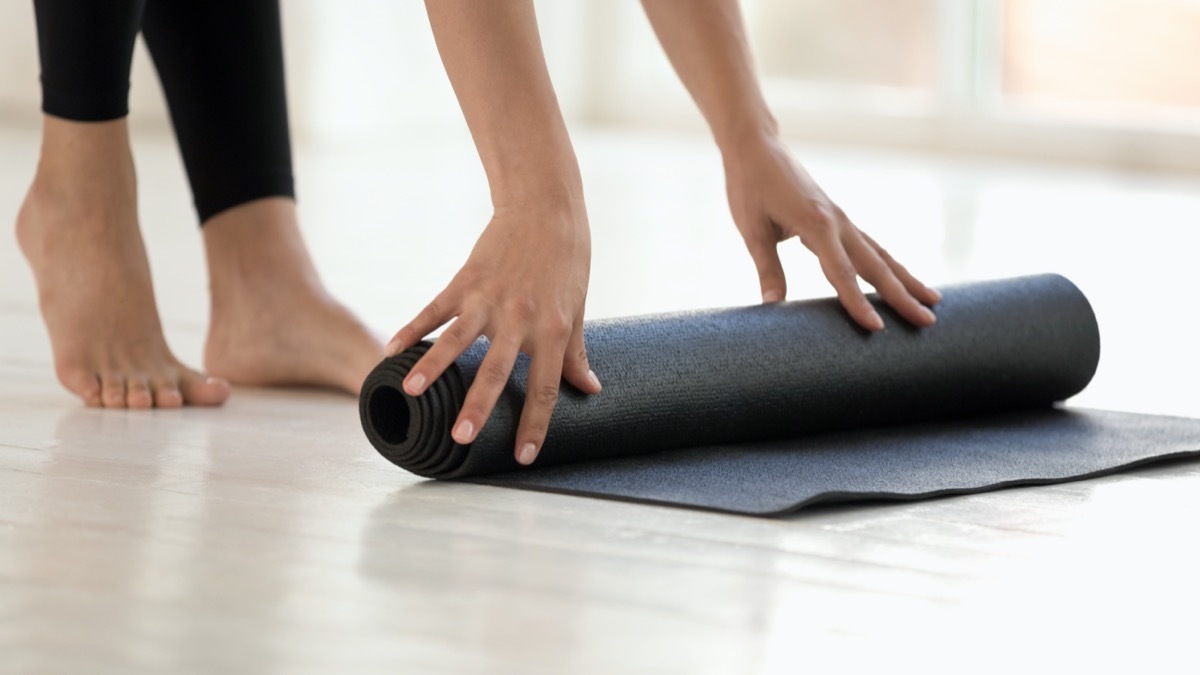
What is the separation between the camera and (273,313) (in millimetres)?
1921

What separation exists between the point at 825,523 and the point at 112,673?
1.94ft

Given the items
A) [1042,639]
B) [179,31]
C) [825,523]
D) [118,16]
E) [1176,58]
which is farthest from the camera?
[1176,58]

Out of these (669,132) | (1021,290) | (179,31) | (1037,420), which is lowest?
(669,132)

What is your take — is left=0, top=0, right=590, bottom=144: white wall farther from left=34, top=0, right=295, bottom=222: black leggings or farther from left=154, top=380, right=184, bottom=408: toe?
left=154, top=380, right=184, bottom=408: toe

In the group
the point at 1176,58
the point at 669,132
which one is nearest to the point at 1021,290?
the point at 1176,58

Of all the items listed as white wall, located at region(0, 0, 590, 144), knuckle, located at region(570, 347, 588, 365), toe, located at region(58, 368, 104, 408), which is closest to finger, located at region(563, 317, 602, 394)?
knuckle, located at region(570, 347, 588, 365)

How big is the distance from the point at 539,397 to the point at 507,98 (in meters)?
0.26

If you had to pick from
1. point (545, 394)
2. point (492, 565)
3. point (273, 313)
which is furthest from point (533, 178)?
point (273, 313)

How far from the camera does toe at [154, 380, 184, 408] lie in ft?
5.74

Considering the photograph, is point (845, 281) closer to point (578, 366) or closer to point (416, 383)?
point (578, 366)

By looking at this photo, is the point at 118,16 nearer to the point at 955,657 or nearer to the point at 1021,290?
the point at 1021,290

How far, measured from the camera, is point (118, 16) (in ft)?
5.80

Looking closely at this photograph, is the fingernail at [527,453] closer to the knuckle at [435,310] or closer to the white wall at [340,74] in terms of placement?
the knuckle at [435,310]

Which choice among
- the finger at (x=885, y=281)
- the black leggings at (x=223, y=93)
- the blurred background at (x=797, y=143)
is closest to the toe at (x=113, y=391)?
the black leggings at (x=223, y=93)
